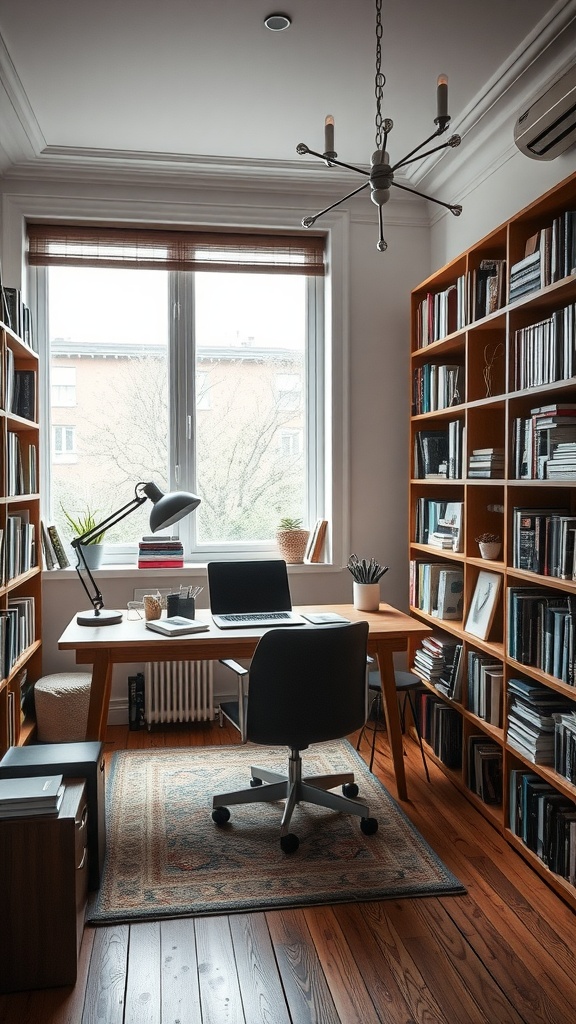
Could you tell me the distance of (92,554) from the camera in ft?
13.3

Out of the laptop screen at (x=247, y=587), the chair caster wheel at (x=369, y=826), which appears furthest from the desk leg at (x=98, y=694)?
the chair caster wheel at (x=369, y=826)

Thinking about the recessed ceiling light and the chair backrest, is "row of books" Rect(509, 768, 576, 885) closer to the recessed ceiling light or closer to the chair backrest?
the chair backrest

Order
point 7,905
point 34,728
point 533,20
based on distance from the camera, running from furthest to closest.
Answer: point 34,728, point 533,20, point 7,905

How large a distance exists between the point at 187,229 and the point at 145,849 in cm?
313

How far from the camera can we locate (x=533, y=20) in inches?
106

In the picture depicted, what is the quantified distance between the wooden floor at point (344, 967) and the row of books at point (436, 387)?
2.06 metres

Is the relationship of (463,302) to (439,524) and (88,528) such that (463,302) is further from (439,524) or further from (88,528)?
(88,528)

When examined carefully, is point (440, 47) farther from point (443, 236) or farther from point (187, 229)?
point (187, 229)

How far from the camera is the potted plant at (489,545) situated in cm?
310

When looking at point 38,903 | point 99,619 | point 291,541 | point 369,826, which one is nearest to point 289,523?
point 291,541

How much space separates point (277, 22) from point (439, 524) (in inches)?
86.3

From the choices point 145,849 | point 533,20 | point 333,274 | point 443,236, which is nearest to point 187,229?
point 333,274

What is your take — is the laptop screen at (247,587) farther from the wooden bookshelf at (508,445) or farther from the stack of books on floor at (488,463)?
the stack of books on floor at (488,463)

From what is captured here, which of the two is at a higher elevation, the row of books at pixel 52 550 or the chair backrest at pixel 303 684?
the row of books at pixel 52 550
